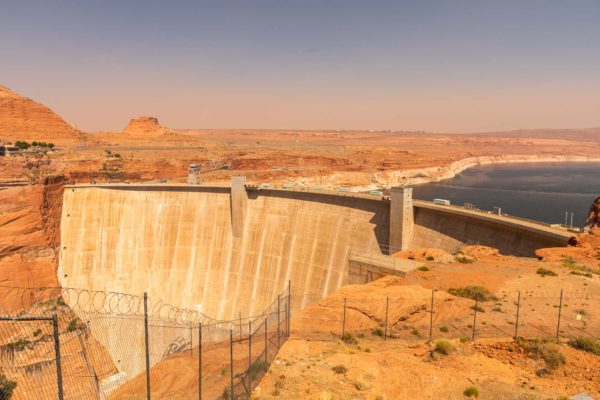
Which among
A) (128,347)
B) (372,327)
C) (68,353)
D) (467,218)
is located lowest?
(128,347)

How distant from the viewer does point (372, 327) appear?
50.8 feet

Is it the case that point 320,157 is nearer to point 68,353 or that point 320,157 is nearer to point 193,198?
point 193,198

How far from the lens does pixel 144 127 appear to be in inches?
4409

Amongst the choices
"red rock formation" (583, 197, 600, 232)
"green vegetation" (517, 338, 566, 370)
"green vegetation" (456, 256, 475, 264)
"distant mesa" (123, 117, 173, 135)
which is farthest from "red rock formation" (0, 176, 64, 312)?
"distant mesa" (123, 117, 173, 135)

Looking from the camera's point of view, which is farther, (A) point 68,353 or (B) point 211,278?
(B) point 211,278

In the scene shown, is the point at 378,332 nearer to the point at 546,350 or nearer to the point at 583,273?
the point at 546,350

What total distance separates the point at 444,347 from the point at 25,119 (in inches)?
3377

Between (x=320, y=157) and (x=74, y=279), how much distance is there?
6722 centimetres

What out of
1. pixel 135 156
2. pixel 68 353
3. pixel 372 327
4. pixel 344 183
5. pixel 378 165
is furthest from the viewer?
pixel 378 165

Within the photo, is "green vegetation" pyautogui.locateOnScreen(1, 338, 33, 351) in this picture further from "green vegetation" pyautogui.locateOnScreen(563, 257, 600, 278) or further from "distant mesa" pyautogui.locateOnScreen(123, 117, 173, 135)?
"distant mesa" pyautogui.locateOnScreen(123, 117, 173, 135)

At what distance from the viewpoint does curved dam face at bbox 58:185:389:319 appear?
113 ft

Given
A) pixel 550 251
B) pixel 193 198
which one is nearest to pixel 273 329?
pixel 550 251

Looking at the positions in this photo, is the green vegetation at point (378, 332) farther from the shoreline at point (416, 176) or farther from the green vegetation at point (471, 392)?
the shoreline at point (416, 176)

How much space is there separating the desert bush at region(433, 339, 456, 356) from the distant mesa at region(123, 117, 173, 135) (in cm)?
11016
